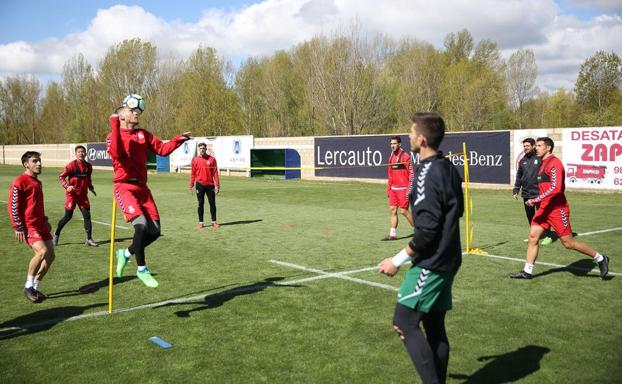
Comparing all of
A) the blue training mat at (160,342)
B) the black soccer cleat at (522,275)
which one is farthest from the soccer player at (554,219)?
the blue training mat at (160,342)

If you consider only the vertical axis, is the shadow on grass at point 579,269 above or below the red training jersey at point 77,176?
below

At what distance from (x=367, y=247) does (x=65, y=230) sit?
819cm

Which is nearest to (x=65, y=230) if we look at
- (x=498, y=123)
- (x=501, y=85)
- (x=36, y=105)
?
(x=498, y=123)

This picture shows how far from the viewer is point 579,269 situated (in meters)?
9.55

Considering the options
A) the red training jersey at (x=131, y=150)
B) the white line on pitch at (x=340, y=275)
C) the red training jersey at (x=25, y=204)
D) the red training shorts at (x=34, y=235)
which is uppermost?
the red training jersey at (x=131, y=150)

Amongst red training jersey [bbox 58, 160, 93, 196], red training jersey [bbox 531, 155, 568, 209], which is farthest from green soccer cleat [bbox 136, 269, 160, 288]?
red training jersey [bbox 58, 160, 93, 196]

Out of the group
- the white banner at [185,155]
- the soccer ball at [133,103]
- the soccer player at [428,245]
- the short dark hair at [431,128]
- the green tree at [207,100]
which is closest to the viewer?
the soccer player at [428,245]

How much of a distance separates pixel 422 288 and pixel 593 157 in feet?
73.5

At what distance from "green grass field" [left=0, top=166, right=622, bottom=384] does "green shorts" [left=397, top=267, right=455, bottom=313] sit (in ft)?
3.99

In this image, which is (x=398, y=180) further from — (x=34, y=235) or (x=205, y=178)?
(x=34, y=235)

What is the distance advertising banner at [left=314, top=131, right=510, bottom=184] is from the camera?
2686 cm

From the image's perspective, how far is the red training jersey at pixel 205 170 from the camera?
616 inches

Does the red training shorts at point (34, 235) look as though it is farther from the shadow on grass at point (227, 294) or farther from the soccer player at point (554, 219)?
the soccer player at point (554, 219)

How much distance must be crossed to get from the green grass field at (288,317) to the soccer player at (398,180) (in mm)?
775
